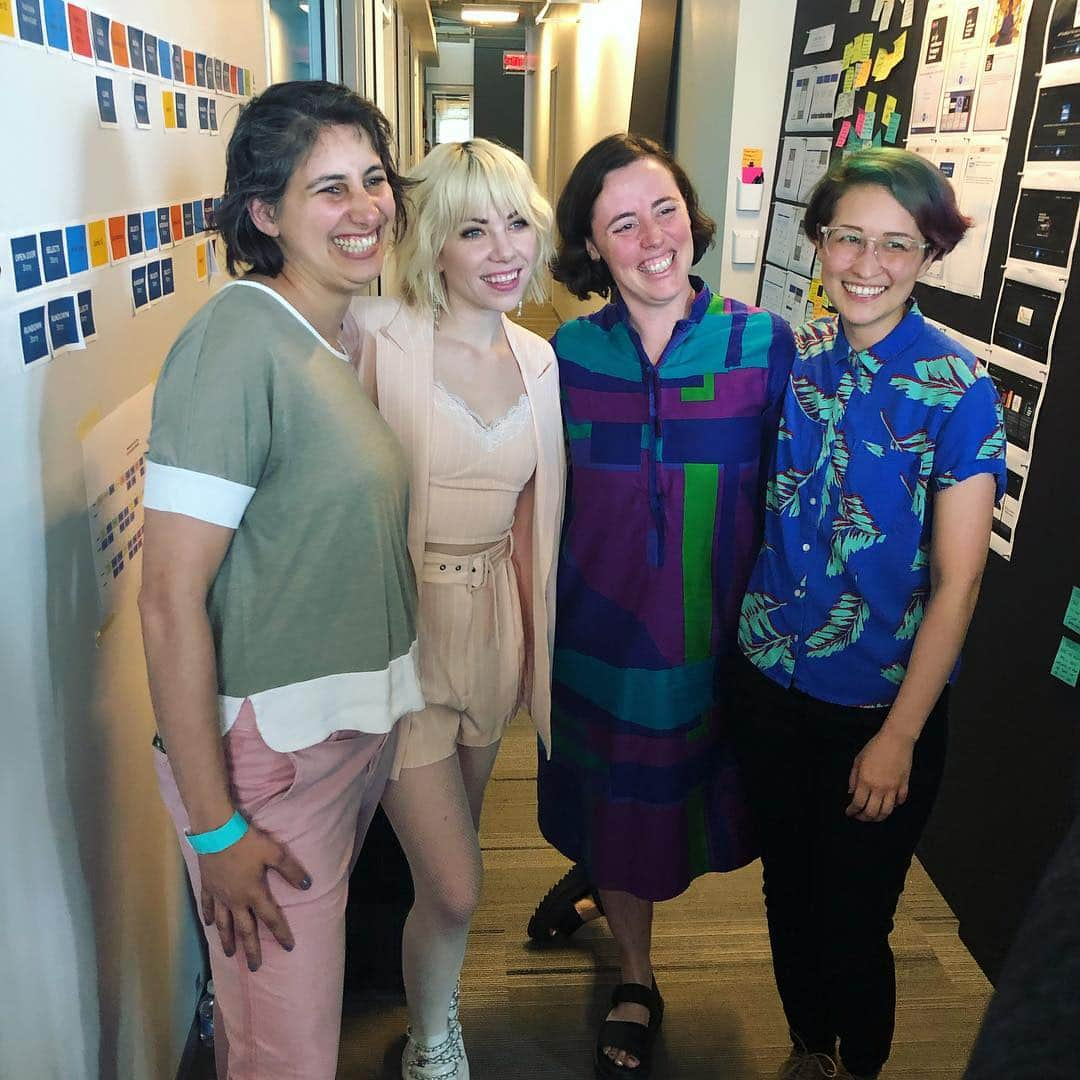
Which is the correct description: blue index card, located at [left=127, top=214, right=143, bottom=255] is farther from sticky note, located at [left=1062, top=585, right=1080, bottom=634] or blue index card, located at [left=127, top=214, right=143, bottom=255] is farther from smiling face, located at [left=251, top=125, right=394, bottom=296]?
sticky note, located at [left=1062, top=585, right=1080, bottom=634]

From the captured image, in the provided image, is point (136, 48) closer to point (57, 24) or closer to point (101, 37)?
point (101, 37)

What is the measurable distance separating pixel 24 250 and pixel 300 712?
599 millimetres

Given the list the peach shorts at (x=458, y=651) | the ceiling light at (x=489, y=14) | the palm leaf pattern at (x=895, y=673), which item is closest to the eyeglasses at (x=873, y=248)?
the palm leaf pattern at (x=895, y=673)

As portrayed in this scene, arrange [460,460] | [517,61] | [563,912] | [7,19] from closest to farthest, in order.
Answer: [7,19]
[460,460]
[563,912]
[517,61]

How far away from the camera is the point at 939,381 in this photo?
4.51ft

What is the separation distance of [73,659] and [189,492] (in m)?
0.33

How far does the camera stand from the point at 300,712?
4.01ft

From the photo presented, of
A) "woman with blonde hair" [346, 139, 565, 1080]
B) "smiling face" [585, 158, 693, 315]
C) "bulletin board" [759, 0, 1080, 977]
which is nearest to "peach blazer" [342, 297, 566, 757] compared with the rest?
"woman with blonde hair" [346, 139, 565, 1080]

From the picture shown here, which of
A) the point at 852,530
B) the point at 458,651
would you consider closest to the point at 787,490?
the point at 852,530

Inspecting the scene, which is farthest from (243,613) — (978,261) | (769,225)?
(769,225)

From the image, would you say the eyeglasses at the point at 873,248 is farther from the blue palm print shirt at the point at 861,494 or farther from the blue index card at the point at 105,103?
the blue index card at the point at 105,103

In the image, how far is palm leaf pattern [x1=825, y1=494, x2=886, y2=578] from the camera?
4.69 ft

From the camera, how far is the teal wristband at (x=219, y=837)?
46.4 inches

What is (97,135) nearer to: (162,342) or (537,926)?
(162,342)
